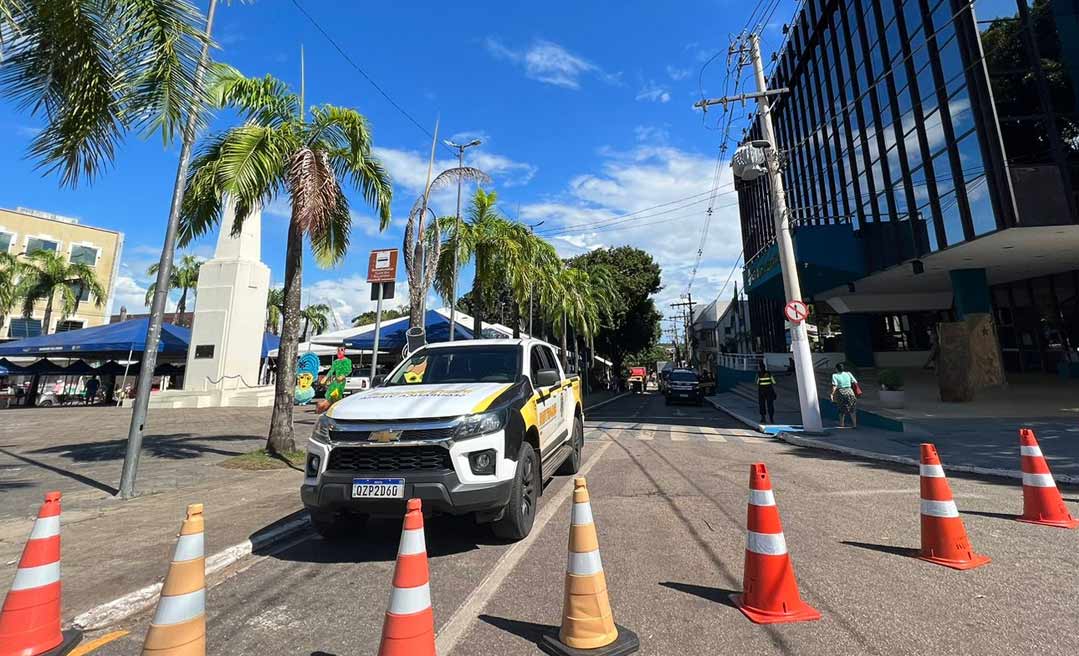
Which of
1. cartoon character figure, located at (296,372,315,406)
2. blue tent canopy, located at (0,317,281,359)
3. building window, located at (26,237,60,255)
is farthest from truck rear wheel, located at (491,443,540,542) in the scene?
building window, located at (26,237,60,255)

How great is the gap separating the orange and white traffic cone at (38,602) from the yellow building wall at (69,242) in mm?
47009

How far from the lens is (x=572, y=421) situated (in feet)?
26.2

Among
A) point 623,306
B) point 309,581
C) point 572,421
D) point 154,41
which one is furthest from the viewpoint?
point 623,306

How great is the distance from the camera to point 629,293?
148ft

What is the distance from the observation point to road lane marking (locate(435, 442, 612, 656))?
3.01 m

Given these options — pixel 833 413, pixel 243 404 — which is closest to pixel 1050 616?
pixel 833 413

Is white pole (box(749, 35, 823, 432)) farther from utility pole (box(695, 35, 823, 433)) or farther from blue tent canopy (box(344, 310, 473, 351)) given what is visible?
blue tent canopy (box(344, 310, 473, 351))

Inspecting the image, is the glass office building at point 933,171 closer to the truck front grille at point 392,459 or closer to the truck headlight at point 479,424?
the truck headlight at point 479,424

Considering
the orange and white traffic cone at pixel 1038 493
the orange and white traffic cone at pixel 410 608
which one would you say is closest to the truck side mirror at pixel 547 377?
the orange and white traffic cone at pixel 410 608

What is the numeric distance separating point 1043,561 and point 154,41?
393 inches

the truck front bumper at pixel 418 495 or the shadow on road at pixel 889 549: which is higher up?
the truck front bumper at pixel 418 495

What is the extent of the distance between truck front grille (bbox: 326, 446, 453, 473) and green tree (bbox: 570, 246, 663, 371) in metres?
39.5

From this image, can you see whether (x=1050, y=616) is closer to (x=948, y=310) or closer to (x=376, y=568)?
(x=376, y=568)

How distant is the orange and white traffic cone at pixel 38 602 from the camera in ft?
9.09
